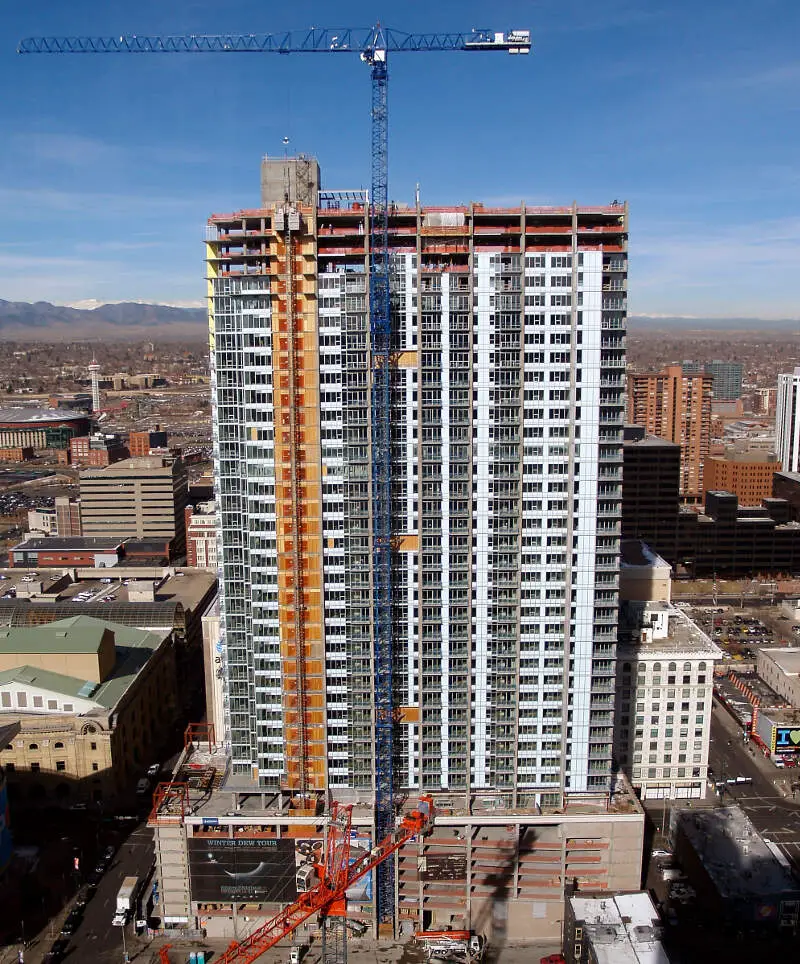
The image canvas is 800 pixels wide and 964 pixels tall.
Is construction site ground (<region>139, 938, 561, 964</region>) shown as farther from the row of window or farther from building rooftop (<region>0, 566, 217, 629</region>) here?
building rooftop (<region>0, 566, 217, 629</region>)

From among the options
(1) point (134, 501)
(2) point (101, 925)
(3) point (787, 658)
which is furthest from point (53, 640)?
(3) point (787, 658)

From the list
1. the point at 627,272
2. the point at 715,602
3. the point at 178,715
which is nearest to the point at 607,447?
the point at 627,272

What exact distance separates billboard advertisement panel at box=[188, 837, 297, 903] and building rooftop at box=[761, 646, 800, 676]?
69.3m

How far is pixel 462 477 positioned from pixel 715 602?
95865 mm

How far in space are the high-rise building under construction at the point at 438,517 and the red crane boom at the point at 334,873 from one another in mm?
3123

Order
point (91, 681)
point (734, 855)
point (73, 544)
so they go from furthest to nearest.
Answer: point (73, 544) → point (91, 681) → point (734, 855)

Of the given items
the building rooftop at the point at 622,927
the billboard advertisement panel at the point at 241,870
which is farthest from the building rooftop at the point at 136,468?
the building rooftop at the point at 622,927

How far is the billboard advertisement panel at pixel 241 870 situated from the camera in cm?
6644

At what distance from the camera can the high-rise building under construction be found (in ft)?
203

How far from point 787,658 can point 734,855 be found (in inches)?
1803

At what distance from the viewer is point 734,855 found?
71000mm

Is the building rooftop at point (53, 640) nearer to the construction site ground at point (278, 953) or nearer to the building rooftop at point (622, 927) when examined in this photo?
the construction site ground at point (278, 953)

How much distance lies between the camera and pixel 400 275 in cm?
6138

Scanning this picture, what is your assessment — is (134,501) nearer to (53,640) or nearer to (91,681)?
(53,640)
